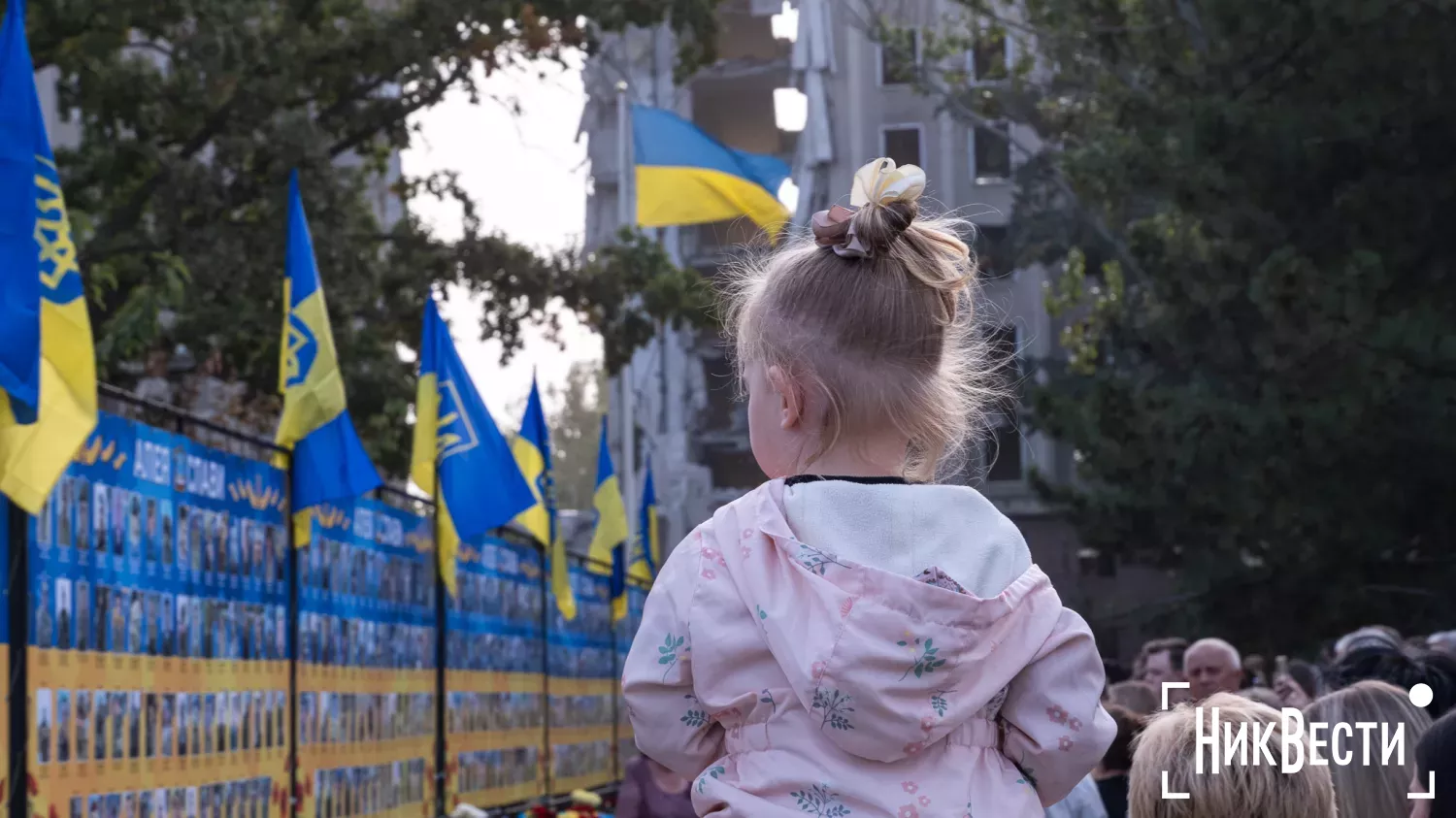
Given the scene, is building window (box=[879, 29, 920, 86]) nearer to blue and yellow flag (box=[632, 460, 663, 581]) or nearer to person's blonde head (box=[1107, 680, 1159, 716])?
blue and yellow flag (box=[632, 460, 663, 581])

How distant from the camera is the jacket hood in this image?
8.09ft

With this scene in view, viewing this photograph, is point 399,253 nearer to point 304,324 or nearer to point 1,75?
point 304,324

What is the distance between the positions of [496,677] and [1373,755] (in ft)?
34.8

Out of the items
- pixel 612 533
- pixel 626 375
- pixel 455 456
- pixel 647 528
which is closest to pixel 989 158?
pixel 626 375

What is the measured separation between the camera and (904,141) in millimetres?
44188

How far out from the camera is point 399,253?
19.3 metres

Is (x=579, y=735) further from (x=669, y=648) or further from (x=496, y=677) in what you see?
(x=669, y=648)

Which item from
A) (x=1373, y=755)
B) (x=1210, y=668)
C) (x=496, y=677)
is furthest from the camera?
(x=496, y=677)

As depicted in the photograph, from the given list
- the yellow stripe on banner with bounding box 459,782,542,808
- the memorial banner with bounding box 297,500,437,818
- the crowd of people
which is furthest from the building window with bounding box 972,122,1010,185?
the crowd of people

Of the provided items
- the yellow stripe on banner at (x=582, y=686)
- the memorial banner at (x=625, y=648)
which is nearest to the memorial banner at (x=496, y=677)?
the yellow stripe on banner at (x=582, y=686)

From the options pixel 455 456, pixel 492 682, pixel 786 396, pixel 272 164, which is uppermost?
pixel 272 164

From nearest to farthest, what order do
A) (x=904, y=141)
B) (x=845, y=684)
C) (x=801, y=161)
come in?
1. (x=845, y=684)
2. (x=801, y=161)
3. (x=904, y=141)

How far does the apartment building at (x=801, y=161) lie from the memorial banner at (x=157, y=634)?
30434 mm

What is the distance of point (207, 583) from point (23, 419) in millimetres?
2240
